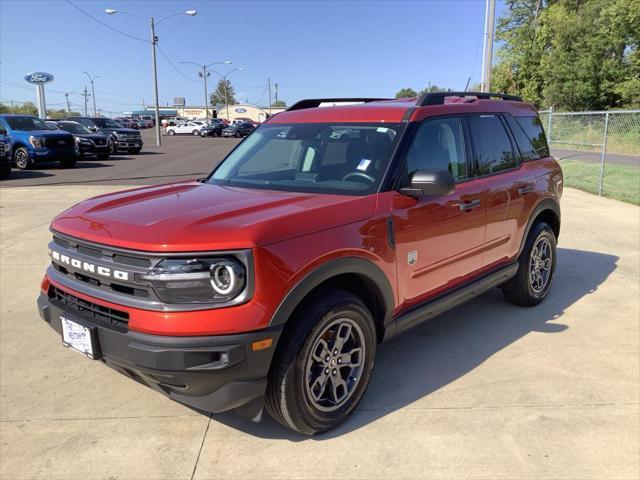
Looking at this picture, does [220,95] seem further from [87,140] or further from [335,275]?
[335,275]

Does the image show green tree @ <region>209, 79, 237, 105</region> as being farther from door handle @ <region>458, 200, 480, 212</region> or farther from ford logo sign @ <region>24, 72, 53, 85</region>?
door handle @ <region>458, 200, 480, 212</region>

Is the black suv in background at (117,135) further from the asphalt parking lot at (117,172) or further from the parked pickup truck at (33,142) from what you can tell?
the parked pickup truck at (33,142)

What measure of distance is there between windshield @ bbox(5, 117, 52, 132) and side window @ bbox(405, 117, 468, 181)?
18.6 meters

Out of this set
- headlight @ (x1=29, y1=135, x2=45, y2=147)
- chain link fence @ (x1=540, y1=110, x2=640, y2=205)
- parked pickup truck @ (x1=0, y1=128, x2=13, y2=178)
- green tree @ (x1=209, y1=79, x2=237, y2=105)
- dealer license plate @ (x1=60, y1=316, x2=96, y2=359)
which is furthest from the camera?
green tree @ (x1=209, y1=79, x2=237, y2=105)

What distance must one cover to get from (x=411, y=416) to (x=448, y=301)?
0.91 meters

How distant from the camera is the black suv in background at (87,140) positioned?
22266 millimetres

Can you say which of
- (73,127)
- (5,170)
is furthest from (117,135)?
(5,170)

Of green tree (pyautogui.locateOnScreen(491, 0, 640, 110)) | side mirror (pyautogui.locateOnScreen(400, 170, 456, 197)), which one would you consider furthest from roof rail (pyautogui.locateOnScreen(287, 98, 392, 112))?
green tree (pyautogui.locateOnScreen(491, 0, 640, 110))

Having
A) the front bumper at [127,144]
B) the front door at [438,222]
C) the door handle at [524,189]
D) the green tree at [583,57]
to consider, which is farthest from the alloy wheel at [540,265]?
the green tree at [583,57]

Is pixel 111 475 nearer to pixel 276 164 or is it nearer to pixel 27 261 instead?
pixel 276 164

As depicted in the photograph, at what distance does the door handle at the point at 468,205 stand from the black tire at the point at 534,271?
1175 mm

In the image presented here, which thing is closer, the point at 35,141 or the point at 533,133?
the point at 533,133

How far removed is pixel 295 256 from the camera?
269 cm

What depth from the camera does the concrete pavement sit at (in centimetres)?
284
